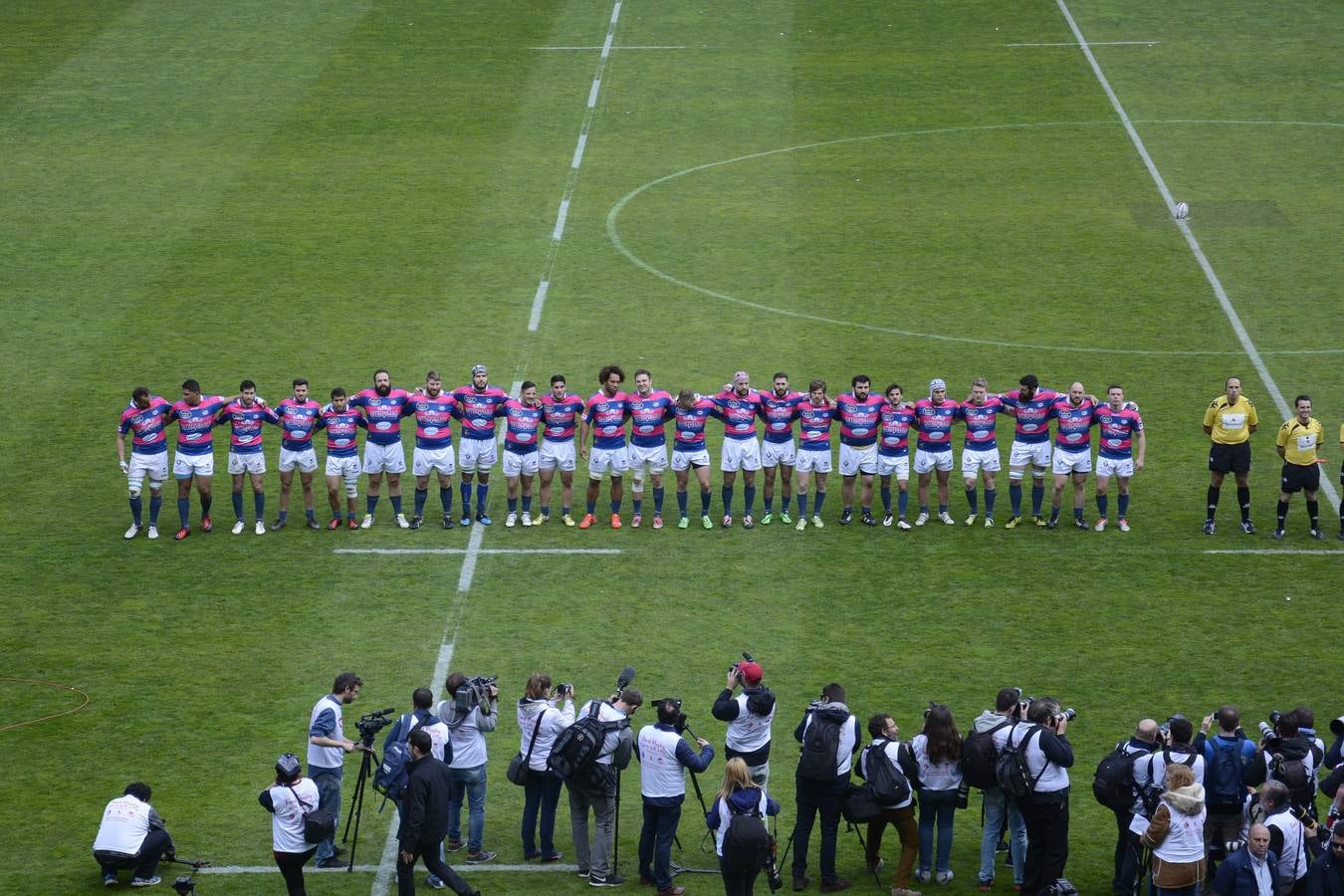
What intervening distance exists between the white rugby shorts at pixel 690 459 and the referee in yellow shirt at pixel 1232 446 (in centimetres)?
656

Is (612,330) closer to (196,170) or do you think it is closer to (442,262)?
(442,262)

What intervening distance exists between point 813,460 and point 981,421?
2.25m

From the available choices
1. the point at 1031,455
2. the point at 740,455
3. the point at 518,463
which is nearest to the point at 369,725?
the point at 518,463

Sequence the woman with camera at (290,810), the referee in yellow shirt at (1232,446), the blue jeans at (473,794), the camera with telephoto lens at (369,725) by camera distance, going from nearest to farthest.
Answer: the woman with camera at (290,810) → the camera with telephoto lens at (369,725) → the blue jeans at (473,794) → the referee in yellow shirt at (1232,446)

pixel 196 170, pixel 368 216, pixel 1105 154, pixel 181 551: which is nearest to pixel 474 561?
pixel 181 551

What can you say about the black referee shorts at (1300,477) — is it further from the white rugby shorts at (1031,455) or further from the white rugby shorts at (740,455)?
the white rugby shorts at (740,455)

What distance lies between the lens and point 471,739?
15242mm

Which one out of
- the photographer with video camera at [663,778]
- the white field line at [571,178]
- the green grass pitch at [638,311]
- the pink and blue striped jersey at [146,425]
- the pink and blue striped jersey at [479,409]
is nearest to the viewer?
the photographer with video camera at [663,778]

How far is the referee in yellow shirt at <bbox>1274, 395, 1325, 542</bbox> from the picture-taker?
72.1 ft

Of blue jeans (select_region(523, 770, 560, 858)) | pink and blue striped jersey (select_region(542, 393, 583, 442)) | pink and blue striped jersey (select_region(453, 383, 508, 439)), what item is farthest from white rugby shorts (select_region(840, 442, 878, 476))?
blue jeans (select_region(523, 770, 560, 858))

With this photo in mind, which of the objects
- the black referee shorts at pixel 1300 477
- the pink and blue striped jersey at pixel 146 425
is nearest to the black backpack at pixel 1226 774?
the black referee shorts at pixel 1300 477

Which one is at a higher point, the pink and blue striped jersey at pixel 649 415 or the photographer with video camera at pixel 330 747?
the pink and blue striped jersey at pixel 649 415

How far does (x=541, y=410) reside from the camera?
22.7m

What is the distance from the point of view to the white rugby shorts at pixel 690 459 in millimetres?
22875
